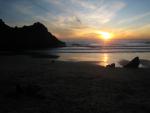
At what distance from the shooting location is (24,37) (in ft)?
231

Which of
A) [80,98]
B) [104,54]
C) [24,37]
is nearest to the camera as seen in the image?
[80,98]

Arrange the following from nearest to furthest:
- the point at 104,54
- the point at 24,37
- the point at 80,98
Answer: the point at 80,98 < the point at 104,54 < the point at 24,37

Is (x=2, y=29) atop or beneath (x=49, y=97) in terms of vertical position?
atop

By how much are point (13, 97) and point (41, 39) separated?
68.5 meters

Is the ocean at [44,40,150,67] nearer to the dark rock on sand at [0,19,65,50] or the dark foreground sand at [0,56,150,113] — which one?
the dark foreground sand at [0,56,150,113]

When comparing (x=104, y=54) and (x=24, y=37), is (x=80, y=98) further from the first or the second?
(x=24, y=37)

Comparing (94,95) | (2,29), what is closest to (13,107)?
(94,95)

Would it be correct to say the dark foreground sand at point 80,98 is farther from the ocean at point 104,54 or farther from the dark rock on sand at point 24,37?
the dark rock on sand at point 24,37

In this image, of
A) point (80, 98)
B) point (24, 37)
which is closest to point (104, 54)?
point (80, 98)

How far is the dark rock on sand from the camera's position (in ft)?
204

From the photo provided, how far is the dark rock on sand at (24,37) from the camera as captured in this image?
62156 millimetres

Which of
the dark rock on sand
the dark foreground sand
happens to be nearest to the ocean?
the dark foreground sand

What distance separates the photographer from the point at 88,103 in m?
8.84

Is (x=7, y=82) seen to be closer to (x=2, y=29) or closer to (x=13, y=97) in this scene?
(x=13, y=97)
